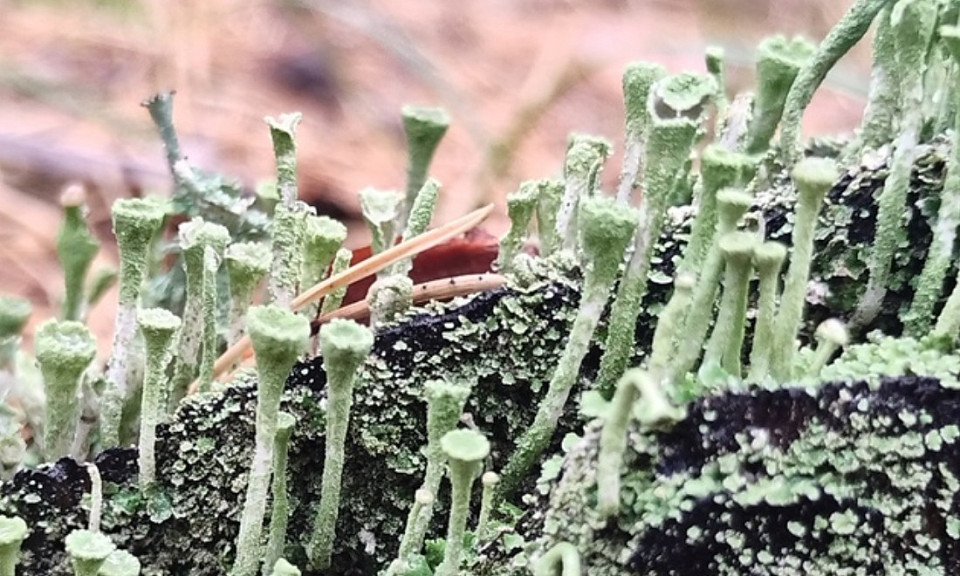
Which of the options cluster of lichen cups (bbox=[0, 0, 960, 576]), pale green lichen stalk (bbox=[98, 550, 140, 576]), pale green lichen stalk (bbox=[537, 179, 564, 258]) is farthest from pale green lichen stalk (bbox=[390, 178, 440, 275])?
pale green lichen stalk (bbox=[98, 550, 140, 576])

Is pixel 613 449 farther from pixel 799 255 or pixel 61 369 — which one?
pixel 61 369

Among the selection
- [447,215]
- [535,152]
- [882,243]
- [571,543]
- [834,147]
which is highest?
[535,152]

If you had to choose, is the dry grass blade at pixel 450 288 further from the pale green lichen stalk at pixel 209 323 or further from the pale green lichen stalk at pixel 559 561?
the pale green lichen stalk at pixel 559 561

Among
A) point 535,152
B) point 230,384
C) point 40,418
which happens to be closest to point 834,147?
point 230,384

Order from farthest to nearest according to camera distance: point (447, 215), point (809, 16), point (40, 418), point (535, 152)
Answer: point (809, 16), point (535, 152), point (447, 215), point (40, 418)

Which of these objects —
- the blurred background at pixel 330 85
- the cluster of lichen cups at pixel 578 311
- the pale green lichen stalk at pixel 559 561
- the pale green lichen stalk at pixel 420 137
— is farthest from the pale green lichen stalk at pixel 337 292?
the blurred background at pixel 330 85

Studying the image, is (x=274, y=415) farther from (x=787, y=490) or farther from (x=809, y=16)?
(x=809, y=16)
